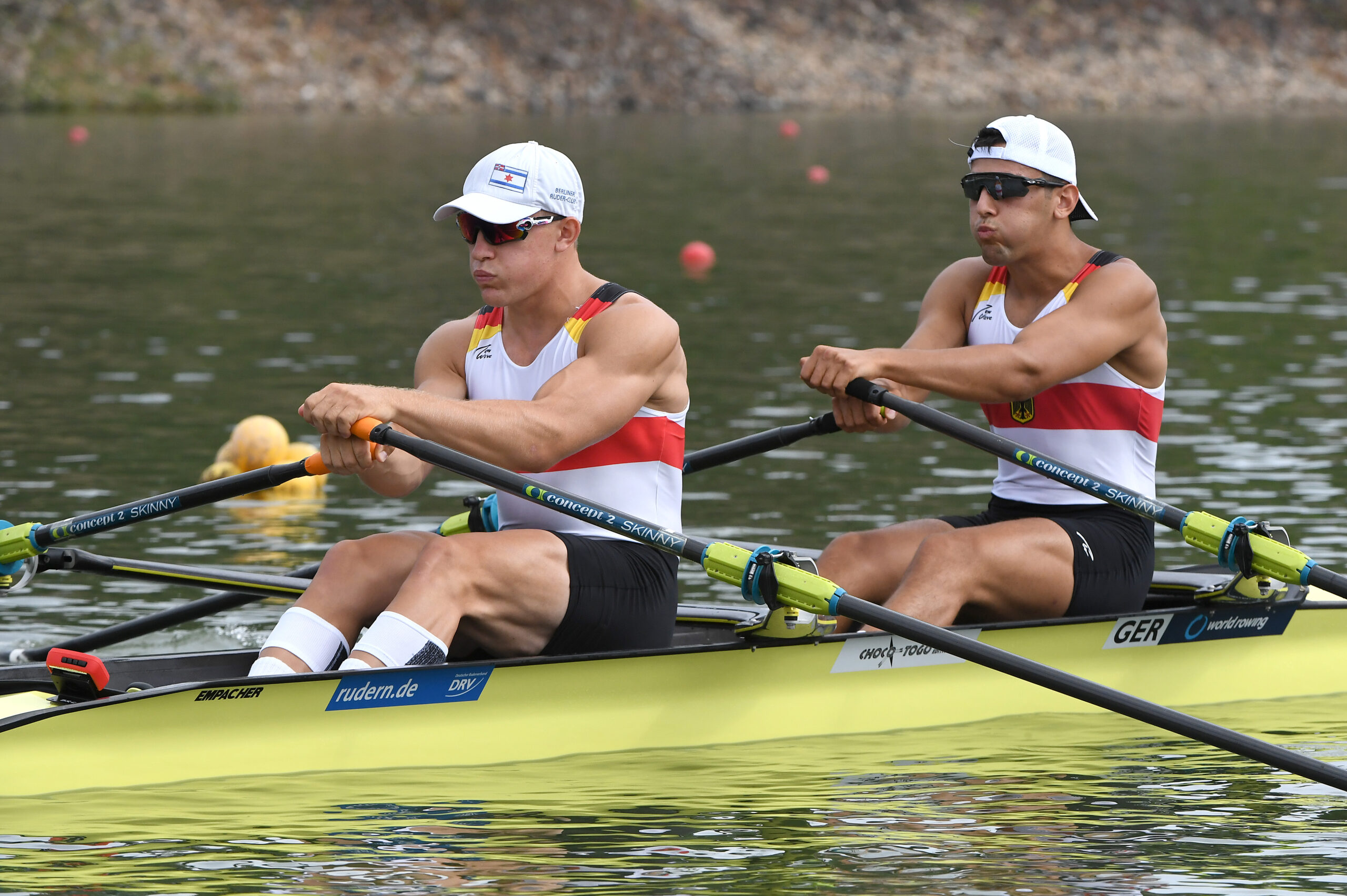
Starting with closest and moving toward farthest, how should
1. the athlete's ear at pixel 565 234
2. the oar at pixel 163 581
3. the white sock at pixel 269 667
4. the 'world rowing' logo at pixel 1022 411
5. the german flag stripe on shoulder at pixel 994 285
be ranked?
the white sock at pixel 269 667 → the athlete's ear at pixel 565 234 → the oar at pixel 163 581 → the 'world rowing' logo at pixel 1022 411 → the german flag stripe on shoulder at pixel 994 285

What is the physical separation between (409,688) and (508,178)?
1.57 meters

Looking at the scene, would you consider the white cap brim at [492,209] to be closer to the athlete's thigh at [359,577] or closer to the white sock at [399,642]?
the athlete's thigh at [359,577]

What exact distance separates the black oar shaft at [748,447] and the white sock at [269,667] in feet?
7.14

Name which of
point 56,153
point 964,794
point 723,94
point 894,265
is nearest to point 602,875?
point 964,794

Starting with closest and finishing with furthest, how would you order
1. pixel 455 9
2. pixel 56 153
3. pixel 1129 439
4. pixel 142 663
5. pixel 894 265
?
pixel 142 663 < pixel 1129 439 < pixel 894 265 < pixel 56 153 < pixel 455 9

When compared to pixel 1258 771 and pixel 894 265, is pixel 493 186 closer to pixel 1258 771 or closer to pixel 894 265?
pixel 1258 771

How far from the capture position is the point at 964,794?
19.8ft

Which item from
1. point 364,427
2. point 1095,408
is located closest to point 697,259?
point 1095,408

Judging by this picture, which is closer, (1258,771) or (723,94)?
(1258,771)

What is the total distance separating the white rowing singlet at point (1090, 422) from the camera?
6898 millimetres

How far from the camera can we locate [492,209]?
592 cm

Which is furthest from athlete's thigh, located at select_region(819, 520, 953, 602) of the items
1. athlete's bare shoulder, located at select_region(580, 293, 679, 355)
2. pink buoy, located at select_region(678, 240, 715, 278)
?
pink buoy, located at select_region(678, 240, 715, 278)

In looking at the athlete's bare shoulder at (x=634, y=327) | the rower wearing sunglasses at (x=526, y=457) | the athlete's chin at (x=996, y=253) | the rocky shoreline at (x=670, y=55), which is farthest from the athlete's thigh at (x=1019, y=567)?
the rocky shoreline at (x=670, y=55)

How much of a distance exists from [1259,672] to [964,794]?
5.51 feet
